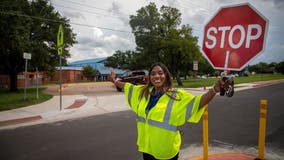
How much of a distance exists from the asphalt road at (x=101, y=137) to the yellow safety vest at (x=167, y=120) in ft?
6.93

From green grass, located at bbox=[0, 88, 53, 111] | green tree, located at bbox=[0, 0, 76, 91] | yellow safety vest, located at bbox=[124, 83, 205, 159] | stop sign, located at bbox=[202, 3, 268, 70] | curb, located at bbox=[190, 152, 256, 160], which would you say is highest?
green tree, located at bbox=[0, 0, 76, 91]

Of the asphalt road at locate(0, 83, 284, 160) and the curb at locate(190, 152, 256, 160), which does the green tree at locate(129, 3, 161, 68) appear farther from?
the curb at locate(190, 152, 256, 160)

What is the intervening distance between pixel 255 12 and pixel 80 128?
229 inches

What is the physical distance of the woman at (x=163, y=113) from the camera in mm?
1954

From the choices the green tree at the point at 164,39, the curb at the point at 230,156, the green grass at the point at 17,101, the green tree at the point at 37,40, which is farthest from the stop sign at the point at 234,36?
the green tree at the point at 164,39

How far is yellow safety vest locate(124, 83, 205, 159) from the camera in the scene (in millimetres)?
1955

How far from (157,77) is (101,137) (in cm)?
369

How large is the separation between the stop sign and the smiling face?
21.9 inches

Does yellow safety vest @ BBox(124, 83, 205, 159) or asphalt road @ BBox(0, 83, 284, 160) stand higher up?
yellow safety vest @ BBox(124, 83, 205, 159)

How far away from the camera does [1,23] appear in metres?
12.3

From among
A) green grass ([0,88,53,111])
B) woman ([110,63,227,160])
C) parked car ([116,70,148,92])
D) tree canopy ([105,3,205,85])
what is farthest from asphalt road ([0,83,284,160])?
tree canopy ([105,3,205,85])

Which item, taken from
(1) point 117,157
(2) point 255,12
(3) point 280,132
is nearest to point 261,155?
(3) point 280,132

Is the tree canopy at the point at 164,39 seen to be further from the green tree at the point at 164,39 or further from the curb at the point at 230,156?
the curb at the point at 230,156

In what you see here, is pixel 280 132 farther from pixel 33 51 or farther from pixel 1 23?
pixel 33 51
